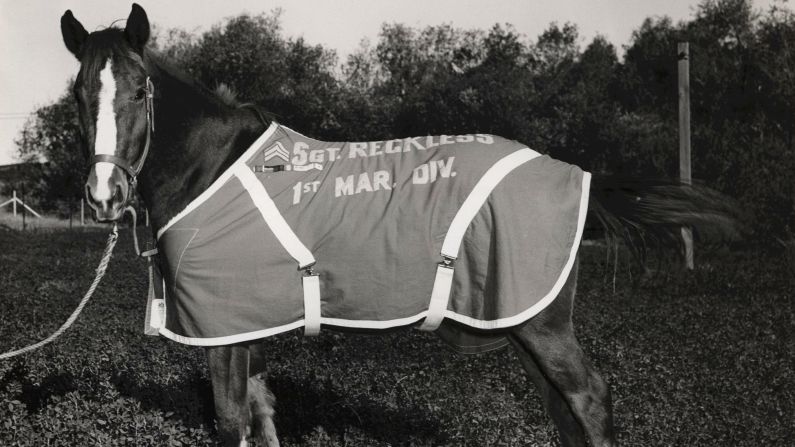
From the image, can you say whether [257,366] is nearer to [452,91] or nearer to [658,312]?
[658,312]

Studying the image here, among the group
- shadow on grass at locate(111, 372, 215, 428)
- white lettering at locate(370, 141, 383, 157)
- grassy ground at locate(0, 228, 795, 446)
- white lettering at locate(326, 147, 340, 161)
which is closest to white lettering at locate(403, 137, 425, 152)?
white lettering at locate(370, 141, 383, 157)

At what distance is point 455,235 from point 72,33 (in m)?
2.30

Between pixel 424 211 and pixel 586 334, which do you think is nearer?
pixel 424 211

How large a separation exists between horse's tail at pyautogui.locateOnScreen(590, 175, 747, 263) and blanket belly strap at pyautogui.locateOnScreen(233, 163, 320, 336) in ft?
5.70

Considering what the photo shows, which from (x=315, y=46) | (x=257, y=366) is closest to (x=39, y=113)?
(x=315, y=46)

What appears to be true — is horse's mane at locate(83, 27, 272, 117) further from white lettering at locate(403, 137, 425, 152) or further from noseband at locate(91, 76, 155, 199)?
white lettering at locate(403, 137, 425, 152)

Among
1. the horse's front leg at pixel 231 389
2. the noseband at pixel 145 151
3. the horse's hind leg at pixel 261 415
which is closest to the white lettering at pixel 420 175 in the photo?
the horse's front leg at pixel 231 389

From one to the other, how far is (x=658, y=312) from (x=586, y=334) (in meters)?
2.35

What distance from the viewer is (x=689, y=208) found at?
186 inches

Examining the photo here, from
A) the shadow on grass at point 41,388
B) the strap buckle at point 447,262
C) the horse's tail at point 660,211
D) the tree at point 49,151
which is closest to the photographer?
the strap buckle at point 447,262

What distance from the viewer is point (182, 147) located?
171 inches

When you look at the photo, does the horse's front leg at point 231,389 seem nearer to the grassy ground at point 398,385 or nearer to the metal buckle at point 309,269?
the metal buckle at point 309,269

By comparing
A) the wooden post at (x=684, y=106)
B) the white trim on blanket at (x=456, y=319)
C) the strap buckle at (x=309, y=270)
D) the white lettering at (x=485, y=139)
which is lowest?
the white trim on blanket at (x=456, y=319)

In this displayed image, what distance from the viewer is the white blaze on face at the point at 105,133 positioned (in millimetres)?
3865
